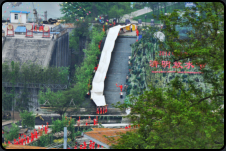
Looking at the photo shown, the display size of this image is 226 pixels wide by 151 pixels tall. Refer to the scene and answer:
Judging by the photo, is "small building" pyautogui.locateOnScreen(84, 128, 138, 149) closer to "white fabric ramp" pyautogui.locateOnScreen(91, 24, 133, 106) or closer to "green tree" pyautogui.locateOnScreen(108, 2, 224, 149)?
"green tree" pyautogui.locateOnScreen(108, 2, 224, 149)

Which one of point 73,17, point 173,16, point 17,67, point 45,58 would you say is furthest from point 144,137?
point 73,17

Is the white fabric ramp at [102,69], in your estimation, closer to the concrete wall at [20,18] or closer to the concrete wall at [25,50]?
the concrete wall at [25,50]

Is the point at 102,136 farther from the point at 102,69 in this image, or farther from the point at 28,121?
the point at 102,69

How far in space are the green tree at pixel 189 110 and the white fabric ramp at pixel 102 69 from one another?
22931 millimetres

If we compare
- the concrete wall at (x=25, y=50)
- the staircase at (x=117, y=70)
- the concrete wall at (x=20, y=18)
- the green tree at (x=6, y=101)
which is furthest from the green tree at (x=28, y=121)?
the concrete wall at (x=20, y=18)

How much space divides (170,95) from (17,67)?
2829 cm

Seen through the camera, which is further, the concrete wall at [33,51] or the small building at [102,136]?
the concrete wall at [33,51]

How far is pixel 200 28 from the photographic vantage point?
15531 mm

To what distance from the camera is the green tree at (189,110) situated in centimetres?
1364

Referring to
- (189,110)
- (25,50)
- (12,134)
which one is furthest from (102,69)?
(189,110)

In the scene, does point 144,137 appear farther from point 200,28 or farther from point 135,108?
point 200,28

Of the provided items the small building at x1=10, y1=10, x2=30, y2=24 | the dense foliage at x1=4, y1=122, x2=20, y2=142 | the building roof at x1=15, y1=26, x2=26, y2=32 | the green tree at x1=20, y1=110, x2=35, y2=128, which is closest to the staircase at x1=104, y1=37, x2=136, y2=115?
the green tree at x1=20, y1=110, x2=35, y2=128

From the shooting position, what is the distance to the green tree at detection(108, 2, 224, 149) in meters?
13.6

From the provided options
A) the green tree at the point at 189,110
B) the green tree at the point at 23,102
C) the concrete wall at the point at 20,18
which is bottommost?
the green tree at the point at 23,102
